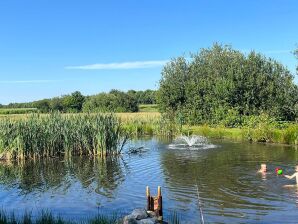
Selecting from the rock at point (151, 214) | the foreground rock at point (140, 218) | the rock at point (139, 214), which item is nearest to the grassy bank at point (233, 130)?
the rock at point (151, 214)

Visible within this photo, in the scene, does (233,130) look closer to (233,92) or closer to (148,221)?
(233,92)

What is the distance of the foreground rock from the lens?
11859mm

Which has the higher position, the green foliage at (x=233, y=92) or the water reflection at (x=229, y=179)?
the green foliage at (x=233, y=92)

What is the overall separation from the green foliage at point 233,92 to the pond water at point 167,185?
16.0 meters

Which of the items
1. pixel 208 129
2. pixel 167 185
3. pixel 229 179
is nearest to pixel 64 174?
pixel 167 185

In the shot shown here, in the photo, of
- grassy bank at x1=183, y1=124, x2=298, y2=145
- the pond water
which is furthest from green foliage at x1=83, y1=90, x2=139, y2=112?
the pond water

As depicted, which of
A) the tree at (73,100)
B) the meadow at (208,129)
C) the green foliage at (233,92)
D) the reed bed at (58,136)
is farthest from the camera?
the tree at (73,100)

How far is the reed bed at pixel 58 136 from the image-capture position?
95.2ft

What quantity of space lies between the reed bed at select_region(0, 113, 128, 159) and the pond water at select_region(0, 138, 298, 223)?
129cm

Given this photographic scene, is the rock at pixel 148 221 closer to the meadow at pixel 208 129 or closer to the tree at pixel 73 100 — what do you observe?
the meadow at pixel 208 129

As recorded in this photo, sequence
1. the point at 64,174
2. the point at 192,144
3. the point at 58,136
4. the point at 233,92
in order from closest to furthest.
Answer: the point at 64,174 < the point at 58,136 < the point at 192,144 < the point at 233,92

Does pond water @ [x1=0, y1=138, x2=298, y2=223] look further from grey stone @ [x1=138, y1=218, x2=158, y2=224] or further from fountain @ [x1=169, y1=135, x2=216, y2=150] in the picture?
fountain @ [x1=169, y1=135, x2=216, y2=150]

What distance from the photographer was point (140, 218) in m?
12.4

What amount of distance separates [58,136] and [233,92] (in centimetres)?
2386
